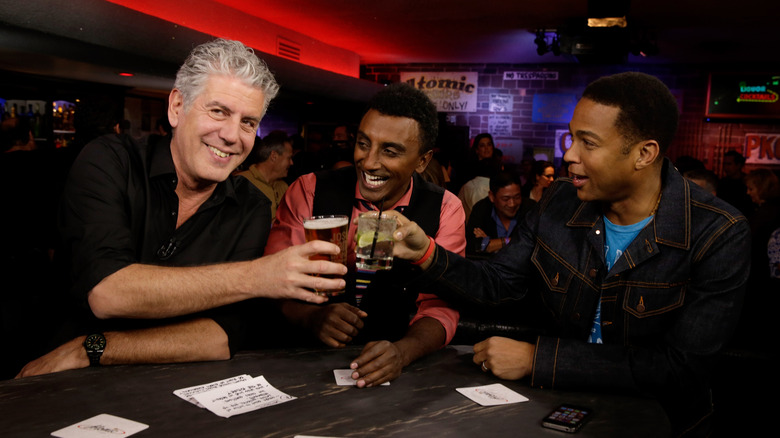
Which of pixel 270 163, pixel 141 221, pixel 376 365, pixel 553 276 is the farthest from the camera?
pixel 270 163

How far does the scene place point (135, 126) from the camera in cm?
817

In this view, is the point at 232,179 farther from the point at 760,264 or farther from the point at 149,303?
the point at 760,264

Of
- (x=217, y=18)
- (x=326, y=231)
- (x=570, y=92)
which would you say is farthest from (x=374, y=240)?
(x=570, y=92)

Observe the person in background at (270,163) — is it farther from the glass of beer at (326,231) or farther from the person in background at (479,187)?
the glass of beer at (326,231)

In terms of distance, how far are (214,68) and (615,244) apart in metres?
1.46

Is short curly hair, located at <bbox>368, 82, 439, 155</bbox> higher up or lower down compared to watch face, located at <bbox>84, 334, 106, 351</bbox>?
higher up

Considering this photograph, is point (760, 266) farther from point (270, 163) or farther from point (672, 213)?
point (270, 163)

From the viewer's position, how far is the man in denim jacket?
173 centimetres

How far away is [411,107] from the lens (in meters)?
2.40

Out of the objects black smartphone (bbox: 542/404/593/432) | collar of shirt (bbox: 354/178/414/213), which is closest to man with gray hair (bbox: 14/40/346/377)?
Result: collar of shirt (bbox: 354/178/414/213)

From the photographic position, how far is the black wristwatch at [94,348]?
1634 mm

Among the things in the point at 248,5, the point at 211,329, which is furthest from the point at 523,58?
the point at 211,329

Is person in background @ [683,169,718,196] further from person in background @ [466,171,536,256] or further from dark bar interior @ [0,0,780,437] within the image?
person in background @ [466,171,536,256]

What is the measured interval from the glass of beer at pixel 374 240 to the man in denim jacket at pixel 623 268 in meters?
0.11
